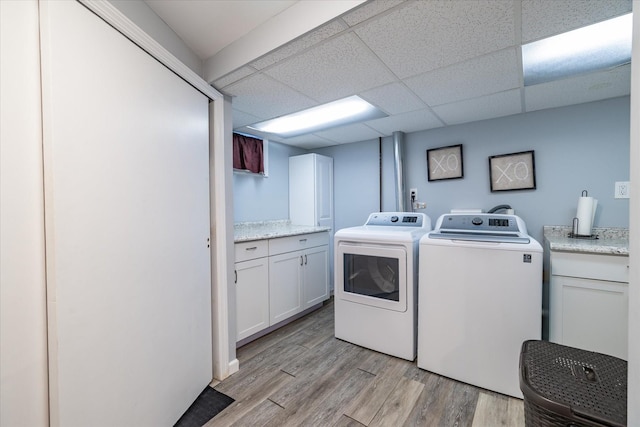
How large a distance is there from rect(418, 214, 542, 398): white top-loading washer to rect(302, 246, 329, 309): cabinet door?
4.12 ft

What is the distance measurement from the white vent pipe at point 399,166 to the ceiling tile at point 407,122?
3.8 inches

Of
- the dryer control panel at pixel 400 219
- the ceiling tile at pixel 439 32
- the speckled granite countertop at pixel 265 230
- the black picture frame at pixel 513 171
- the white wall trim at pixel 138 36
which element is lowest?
the speckled granite countertop at pixel 265 230

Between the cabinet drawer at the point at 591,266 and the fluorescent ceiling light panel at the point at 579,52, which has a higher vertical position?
the fluorescent ceiling light panel at the point at 579,52

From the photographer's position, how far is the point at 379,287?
220cm

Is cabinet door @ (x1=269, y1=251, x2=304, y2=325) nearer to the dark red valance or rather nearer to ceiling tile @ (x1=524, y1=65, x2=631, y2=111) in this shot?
the dark red valance

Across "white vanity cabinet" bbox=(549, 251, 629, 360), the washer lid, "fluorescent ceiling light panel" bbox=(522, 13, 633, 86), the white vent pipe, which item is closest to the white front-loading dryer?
the washer lid

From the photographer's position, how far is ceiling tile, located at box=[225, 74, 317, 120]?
5.90 feet

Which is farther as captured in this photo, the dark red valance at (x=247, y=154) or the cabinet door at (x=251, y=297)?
the dark red valance at (x=247, y=154)

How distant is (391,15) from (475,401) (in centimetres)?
214

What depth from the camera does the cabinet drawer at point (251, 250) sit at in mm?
2178

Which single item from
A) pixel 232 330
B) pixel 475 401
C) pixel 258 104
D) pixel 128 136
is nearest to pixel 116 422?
pixel 232 330

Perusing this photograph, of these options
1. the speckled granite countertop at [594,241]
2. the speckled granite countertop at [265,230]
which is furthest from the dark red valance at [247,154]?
the speckled granite countertop at [594,241]

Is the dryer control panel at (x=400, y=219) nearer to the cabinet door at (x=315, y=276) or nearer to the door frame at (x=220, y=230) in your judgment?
the cabinet door at (x=315, y=276)

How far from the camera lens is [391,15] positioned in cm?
120
